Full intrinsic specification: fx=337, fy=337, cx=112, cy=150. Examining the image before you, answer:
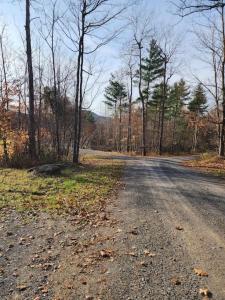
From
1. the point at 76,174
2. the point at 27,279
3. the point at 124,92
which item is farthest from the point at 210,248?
the point at 124,92

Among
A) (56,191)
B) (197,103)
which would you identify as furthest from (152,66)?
(56,191)

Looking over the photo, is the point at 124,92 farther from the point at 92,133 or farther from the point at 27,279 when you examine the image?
the point at 27,279

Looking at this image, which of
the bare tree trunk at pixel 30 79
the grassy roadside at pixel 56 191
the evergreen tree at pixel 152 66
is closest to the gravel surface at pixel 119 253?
the grassy roadside at pixel 56 191

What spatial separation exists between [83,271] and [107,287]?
2.10ft

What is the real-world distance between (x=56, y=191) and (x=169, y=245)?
18.3 ft

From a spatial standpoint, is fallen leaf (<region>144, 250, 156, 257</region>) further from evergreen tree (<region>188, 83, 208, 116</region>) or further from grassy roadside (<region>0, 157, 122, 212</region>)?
evergreen tree (<region>188, 83, 208, 116</region>)

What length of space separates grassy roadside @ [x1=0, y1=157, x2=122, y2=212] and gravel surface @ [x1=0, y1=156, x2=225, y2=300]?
33.5 inches

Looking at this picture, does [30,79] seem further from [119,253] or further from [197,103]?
[197,103]

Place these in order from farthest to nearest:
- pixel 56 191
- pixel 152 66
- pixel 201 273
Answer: pixel 152 66 < pixel 56 191 < pixel 201 273

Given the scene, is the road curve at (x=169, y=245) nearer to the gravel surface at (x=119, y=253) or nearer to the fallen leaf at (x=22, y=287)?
the gravel surface at (x=119, y=253)

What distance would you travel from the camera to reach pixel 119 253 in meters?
5.74

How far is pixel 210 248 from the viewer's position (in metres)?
5.91

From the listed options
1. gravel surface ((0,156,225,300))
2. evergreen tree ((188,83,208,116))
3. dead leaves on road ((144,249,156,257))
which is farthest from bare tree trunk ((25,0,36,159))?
evergreen tree ((188,83,208,116))

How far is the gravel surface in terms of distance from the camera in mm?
4516
